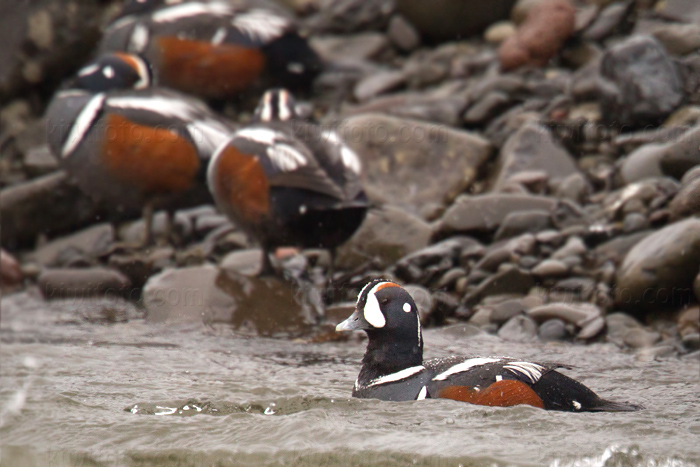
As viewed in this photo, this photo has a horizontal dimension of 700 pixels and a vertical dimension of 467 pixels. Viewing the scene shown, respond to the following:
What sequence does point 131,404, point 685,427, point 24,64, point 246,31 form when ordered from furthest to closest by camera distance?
point 24,64 < point 246,31 < point 131,404 < point 685,427

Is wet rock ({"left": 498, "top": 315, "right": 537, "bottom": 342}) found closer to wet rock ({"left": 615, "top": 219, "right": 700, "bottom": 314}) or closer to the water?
the water

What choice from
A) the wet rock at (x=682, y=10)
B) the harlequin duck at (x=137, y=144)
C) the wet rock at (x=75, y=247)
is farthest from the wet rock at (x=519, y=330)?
the wet rock at (x=682, y=10)

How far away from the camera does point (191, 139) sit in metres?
8.24

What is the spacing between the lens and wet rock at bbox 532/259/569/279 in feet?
22.5

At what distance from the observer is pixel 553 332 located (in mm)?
6156

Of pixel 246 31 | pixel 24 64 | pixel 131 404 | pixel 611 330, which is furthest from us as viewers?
pixel 24 64

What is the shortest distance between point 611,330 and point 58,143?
483 cm

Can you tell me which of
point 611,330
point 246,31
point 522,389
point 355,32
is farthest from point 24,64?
point 522,389

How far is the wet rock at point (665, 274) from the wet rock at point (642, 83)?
214cm

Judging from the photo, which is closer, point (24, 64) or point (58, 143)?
point (58, 143)

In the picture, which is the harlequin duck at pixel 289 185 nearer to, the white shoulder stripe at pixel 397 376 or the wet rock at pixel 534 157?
the wet rock at pixel 534 157

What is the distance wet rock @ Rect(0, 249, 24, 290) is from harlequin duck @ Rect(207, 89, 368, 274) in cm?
216

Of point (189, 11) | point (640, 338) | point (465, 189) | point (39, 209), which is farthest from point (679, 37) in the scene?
point (39, 209)

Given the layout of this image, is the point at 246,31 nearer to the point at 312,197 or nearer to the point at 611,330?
the point at 312,197
